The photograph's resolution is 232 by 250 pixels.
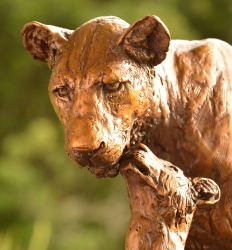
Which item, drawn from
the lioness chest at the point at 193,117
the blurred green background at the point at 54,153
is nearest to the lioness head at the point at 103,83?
the lioness chest at the point at 193,117

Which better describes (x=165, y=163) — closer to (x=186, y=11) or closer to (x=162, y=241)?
(x=162, y=241)

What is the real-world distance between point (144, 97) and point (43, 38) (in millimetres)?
221

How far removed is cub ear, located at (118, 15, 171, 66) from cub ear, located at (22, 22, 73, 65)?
0.42 ft

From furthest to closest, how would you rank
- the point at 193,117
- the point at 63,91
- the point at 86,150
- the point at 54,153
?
1. the point at 54,153
2. the point at 193,117
3. the point at 63,91
4. the point at 86,150

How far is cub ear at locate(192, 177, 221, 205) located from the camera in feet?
3.76

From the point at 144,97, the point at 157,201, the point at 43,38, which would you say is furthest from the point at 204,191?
the point at 43,38

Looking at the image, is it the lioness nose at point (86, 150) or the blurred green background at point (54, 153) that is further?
the blurred green background at point (54, 153)

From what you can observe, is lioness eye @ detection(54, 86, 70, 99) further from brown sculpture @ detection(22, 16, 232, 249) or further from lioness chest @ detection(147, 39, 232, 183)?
lioness chest @ detection(147, 39, 232, 183)

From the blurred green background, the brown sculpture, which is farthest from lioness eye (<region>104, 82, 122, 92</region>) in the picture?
the blurred green background

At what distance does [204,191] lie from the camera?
1.15 meters

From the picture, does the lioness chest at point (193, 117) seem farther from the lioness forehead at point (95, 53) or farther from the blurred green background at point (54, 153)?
the blurred green background at point (54, 153)

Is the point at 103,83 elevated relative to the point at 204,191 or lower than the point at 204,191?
elevated

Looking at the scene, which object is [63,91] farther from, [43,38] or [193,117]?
[193,117]

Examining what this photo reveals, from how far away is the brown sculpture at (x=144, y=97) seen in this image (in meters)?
1.13
